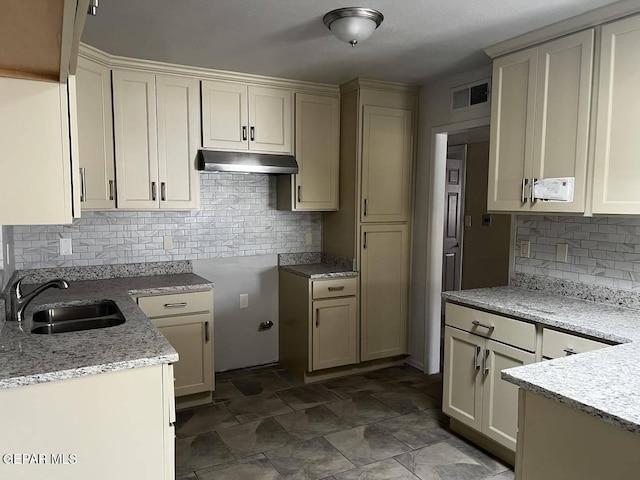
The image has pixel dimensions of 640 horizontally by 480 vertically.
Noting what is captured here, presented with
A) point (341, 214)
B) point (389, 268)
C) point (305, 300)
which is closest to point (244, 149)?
point (341, 214)

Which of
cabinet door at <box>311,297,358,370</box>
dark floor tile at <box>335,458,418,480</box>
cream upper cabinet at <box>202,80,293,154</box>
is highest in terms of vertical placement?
cream upper cabinet at <box>202,80,293,154</box>

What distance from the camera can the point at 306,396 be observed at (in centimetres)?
341

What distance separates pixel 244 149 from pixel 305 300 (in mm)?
1243

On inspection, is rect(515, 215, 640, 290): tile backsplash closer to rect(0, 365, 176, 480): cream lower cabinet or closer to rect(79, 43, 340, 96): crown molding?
rect(79, 43, 340, 96): crown molding

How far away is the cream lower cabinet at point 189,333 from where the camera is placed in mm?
3031

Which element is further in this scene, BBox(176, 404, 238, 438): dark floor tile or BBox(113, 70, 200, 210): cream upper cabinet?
BBox(113, 70, 200, 210): cream upper cabinet

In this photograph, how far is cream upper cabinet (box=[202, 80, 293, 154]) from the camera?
Result: 11.0 feet

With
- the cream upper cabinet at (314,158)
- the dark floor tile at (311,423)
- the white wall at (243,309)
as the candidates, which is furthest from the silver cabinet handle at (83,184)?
the dark floor tile at (311,423)

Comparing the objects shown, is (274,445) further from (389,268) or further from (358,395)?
(389,268)

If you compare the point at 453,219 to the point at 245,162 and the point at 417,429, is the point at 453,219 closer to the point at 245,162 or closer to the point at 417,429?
the point at 245,162

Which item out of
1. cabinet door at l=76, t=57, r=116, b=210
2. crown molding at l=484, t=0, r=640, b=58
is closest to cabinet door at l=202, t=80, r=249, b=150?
cabinet door at l=76, t=57, r=116, b=210

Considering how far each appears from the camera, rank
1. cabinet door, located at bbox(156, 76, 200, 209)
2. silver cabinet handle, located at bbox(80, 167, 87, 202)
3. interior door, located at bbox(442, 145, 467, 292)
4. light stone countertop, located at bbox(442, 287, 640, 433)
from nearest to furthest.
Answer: light stone countertop, located at bbox(442, 287, 640, 433) < silver cabinet handle, located at bbox(80, 167, 87, 202) < cabinet door, located at bbox(156, 76, 200, 209) < interior door, located at bbox(442, 145, 467, 292)

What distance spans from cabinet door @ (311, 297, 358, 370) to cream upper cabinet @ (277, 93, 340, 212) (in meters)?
0.80

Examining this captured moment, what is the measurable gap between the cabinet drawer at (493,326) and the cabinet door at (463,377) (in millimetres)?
52
